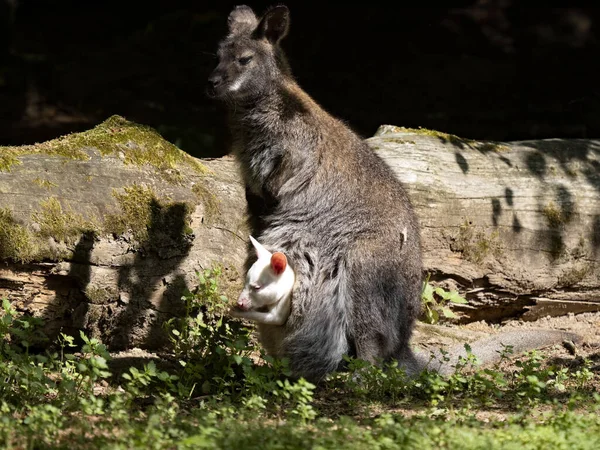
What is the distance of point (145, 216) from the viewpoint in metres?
7.36

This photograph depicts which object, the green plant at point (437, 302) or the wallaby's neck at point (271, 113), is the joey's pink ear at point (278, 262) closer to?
the wallaby's neck at point (271, 113)

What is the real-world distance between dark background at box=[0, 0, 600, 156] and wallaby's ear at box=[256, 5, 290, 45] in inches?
195

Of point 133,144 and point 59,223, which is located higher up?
point 133,144

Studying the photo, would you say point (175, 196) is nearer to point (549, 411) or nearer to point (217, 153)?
point (549, 411)

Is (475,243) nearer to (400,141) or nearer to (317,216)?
(400,141)

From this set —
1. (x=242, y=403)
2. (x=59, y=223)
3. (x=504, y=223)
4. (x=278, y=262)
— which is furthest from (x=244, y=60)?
(x=504, y=223)

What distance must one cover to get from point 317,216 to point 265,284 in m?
0.69

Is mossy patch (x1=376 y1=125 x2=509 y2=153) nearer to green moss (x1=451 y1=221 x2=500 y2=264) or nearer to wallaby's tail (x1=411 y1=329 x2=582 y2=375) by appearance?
green moss (x1=451 y1=221 x2=500 y2=264)

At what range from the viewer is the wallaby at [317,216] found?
689cm

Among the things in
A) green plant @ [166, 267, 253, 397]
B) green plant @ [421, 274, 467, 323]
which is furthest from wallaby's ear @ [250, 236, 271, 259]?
green plant @ [421, 274, 467, 323]

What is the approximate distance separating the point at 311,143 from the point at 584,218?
324 centimetres

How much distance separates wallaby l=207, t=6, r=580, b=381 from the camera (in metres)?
6.89

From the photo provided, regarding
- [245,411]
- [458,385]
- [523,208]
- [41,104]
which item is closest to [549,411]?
[458,385]

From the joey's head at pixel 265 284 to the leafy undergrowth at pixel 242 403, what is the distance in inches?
12.3
